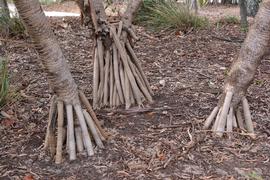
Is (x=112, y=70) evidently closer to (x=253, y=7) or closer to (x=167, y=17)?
(x=167, y=17)

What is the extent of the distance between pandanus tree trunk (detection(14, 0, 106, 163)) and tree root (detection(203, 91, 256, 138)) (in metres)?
0.90

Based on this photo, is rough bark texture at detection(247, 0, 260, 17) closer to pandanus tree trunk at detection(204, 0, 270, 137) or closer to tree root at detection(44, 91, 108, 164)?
pandanus tree trunk at detection(204, 0, 270, 137)

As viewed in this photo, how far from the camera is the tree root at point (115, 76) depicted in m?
4.01

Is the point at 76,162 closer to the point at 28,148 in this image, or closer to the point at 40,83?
the point at 28,148

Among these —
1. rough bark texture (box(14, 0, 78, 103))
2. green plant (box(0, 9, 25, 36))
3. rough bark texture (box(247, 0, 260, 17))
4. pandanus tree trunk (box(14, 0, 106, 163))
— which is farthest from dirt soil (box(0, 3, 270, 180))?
rough bark texture (box(247, 0, 260, 17))

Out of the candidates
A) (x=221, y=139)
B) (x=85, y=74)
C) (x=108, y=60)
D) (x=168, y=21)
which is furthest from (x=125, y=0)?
(x=221, y=139)

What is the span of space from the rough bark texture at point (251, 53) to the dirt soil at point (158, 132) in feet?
1.27

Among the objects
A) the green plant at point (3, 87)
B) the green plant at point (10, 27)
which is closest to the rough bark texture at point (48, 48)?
the green plant at point (3, 87)

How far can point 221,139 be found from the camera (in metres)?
3.42

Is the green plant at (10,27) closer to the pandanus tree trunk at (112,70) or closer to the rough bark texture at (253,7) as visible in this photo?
the pandanus tree trunk at (112,70)

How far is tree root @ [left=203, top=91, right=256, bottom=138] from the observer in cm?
344

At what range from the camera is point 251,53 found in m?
3.39

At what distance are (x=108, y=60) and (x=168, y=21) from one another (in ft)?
11.1

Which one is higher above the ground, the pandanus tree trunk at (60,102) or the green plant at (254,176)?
the pandanus tree trunk at (60,102)
